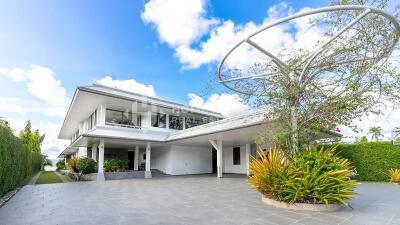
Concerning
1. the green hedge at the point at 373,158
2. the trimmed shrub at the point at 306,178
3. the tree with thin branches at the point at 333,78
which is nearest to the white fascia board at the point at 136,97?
the tree with thin branches at the point at 333,78

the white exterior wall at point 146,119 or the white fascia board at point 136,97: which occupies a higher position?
the white fascia board at point 136,97

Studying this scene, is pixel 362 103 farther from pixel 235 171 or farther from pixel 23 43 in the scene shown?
pixel 235 171

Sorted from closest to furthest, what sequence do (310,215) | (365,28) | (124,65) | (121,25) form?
1. (310,215)
2. (365,28)
3. (121,25)
4. (124,65)

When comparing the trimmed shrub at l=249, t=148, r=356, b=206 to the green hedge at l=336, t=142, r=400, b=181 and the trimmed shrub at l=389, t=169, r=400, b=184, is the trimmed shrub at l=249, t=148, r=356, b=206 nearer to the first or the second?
the trimmed shrub at l=389, t=169, r=400, b=184

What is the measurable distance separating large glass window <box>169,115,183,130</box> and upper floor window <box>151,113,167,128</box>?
0.67m

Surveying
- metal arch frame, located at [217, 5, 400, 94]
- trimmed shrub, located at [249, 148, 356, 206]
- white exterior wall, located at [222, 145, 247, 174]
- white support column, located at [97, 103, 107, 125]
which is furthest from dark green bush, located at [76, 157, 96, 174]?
trimmed shrub, located at [249, 148, 356, 206]

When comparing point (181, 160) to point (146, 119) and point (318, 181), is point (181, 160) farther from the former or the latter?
point (318, 181)

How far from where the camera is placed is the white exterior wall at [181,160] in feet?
72.5

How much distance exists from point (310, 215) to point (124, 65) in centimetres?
1482

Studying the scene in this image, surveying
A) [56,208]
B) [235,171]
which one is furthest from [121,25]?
[235,171]

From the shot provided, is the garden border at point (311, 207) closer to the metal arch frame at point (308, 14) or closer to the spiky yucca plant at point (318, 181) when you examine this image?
the spiky yucca plant at point (318, 181)

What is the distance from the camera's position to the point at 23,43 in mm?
11109

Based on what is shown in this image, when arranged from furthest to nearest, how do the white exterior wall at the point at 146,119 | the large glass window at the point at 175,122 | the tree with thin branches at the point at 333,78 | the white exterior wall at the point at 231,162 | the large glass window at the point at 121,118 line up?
the white exterior wall at the point at 231,162
the large glass window at the point at 175,122
the white exterior wall at the point at 146,119
the large glass window at the point at 121,118
the tree with thin branches at the point at 333,78

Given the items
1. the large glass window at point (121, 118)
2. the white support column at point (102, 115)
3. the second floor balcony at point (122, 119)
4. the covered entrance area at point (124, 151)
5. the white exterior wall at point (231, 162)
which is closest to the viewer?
the white support column at point (102, 115)
